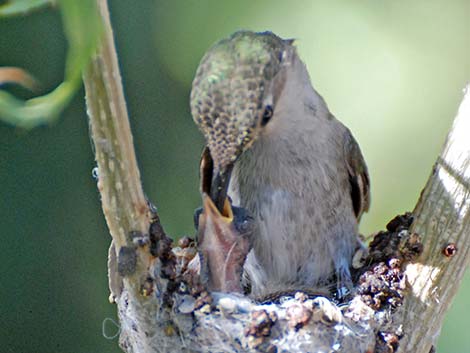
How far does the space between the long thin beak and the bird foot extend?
2cm

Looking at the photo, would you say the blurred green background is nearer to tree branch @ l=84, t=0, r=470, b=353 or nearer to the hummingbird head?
tree branch @ l=84, t=0, r=470, b=353

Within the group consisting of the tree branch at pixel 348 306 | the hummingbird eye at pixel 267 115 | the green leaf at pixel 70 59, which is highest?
the green leaf at pixel 70 59

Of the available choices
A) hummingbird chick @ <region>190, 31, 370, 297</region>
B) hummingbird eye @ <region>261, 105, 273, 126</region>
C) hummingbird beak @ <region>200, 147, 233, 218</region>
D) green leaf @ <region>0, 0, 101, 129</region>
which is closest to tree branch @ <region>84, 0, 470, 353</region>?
hummingbird beak @ <region>200, 147, 233, 218</region>

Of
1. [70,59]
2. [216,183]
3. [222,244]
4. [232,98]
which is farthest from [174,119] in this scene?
[70,59]

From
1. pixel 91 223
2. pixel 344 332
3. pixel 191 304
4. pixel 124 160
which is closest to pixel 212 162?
pixel 191 304

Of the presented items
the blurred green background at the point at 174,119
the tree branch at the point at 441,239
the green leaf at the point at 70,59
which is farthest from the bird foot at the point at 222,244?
the green leaf at the point at 70,59

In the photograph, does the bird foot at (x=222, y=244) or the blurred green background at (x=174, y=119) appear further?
the blurred green background at (x=174, y=119)

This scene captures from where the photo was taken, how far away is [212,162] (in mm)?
2502

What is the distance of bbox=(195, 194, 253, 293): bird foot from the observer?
2.46 meters

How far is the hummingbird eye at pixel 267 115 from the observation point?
2.31m

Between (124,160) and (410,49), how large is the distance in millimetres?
2751

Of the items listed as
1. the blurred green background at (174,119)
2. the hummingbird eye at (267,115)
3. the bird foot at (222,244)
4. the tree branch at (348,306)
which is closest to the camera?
the tree branch at (348,306)

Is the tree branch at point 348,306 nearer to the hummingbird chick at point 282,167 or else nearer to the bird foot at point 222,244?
the bird foot at point 222,244

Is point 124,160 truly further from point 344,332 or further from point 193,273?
point 344,332
